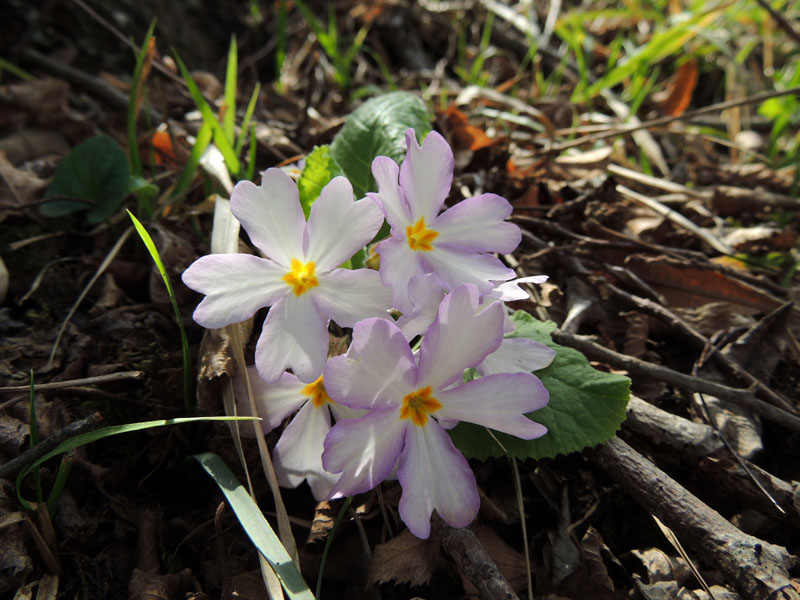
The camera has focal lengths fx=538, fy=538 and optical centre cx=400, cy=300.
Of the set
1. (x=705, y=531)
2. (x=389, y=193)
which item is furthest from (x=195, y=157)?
(x=705, y=531)

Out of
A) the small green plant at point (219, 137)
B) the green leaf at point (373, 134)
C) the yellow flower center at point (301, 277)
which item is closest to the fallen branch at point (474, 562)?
the yellow flower center at point (301, 277)

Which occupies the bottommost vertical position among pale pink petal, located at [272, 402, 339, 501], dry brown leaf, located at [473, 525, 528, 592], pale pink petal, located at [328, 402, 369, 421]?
dry brown leaf, located at [473, 525, 528, 592]

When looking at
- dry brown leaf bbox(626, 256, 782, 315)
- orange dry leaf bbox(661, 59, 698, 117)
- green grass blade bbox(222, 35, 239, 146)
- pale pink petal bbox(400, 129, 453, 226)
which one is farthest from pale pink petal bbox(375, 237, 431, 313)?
orange dry leaf bbox(661, 59, 698, 117)

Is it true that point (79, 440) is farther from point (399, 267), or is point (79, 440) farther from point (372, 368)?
A: point (399, 267)

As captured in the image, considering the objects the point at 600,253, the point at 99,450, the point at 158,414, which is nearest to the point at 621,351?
the point at 600,253

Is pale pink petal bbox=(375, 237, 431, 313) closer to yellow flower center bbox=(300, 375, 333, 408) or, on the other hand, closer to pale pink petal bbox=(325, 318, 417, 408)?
pale pink petal bbox=(325, 318, 417, 408)

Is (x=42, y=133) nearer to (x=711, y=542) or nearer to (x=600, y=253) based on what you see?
(x=600, y=253)
